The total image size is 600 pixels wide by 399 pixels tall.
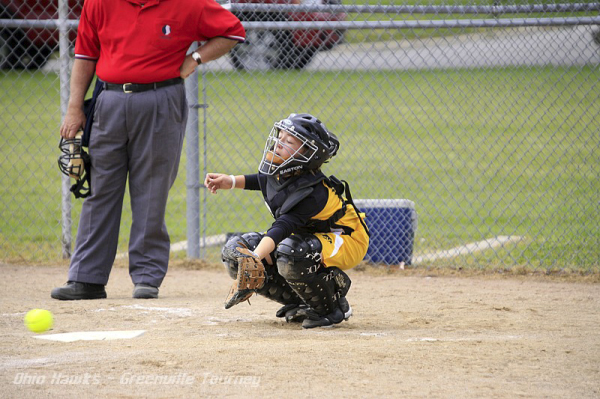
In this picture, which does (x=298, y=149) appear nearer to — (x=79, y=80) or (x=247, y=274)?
(x=247, y=274)

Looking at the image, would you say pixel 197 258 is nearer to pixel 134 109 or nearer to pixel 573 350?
pixel 134 109

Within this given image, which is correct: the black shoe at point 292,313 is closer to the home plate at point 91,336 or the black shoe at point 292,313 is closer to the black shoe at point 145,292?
the home plate at point 91,336

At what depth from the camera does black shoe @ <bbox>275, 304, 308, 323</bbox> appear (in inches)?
185

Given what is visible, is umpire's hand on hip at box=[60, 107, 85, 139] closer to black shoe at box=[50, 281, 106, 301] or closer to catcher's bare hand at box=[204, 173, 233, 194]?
black shoe at box=[50, 281, 106, 301]

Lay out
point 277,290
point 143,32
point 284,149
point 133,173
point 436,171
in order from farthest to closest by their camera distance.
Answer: point 436,171 → point 133,173 → point 143,32 → point 277,290 → point 284,149

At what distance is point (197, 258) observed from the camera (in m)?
7.26

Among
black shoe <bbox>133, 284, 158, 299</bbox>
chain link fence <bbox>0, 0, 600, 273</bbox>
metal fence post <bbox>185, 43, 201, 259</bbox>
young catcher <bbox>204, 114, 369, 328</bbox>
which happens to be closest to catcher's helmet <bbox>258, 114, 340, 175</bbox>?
young catcher <bbox>204, 114, 369, 328</bbox>

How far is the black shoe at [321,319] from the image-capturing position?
4531mm

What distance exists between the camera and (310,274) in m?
4.31

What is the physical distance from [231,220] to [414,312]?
14.3 ft

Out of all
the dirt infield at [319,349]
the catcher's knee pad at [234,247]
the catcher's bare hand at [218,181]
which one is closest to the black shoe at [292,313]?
the dirt infield at [319,349]

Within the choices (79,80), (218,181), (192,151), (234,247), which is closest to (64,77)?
(192,151)

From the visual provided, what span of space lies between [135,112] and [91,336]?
5.57 ft

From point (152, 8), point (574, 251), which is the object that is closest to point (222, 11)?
point (152, 8)
